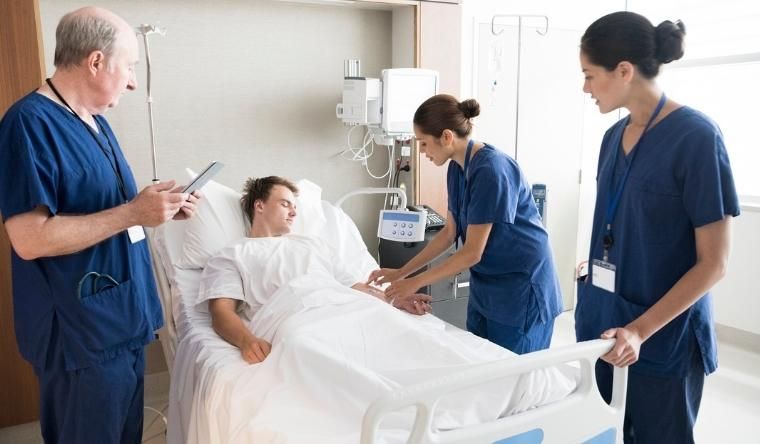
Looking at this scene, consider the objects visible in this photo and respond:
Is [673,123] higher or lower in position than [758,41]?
lower

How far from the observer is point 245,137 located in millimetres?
3031

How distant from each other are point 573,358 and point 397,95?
6.44 feet

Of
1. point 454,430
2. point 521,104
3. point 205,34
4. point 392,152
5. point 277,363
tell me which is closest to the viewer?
point 454,430

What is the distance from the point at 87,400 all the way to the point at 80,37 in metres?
0.90

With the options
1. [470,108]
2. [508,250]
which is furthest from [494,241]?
[470,108]

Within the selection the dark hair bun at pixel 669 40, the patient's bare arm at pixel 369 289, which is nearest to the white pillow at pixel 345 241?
the patient's bare arm at pixel 369 289

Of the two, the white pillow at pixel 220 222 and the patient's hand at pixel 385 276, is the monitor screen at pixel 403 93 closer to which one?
the white pillow at pixel 220 222

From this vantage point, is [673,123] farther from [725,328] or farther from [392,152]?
[725,328]

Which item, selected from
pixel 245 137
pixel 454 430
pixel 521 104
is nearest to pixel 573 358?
pixel 454 430

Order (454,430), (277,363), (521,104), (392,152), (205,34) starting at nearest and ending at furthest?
(454,430) < (277,363) < (205,34) < (392,152) < (521,104)

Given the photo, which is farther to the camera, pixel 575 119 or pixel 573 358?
pixel 575 119

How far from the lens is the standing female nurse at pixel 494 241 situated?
1.93 metres

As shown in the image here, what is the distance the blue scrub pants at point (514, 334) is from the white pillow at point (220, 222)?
3.07ft

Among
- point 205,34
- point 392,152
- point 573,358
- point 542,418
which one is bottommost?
point 542,418
